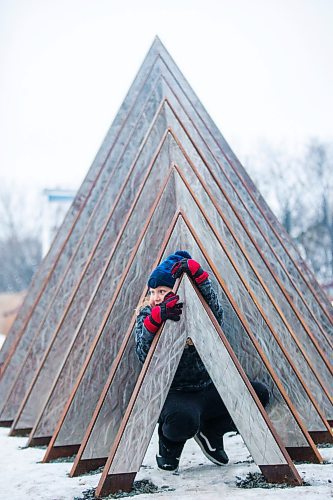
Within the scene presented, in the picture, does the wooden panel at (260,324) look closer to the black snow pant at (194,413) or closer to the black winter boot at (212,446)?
the black snow pant at (194,413)

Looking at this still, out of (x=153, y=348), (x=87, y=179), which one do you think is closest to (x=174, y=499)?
(x=153, y=348)

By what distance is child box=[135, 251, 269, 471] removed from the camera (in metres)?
3.99

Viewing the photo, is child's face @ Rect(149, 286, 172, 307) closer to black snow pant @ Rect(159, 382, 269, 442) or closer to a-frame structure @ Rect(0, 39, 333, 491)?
a-frame structure @ Rect(0, 39, 333, 491)

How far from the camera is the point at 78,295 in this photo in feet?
20.1

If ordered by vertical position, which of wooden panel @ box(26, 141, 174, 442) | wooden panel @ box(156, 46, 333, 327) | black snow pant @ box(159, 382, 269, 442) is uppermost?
wooden panel @ box(156, 46, 333, 327)

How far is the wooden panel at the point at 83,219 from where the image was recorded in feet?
23.3

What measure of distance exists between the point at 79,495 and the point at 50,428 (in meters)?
1.94

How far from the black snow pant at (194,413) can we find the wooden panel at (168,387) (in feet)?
0.86

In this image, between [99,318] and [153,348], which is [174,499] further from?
[99,318]

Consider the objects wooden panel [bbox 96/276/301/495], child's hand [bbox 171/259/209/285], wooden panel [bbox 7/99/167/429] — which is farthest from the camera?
wooden panel [bbox 7/99/167/429]

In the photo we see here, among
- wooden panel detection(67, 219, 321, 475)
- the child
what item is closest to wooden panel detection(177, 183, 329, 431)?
wooden panel detection(67, 219, 321, 475)

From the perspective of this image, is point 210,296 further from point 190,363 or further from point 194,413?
point 194,413

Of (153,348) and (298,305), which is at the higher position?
(298,305)

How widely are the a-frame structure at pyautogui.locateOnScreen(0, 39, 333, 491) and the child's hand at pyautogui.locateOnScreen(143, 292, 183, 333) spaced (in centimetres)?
47
